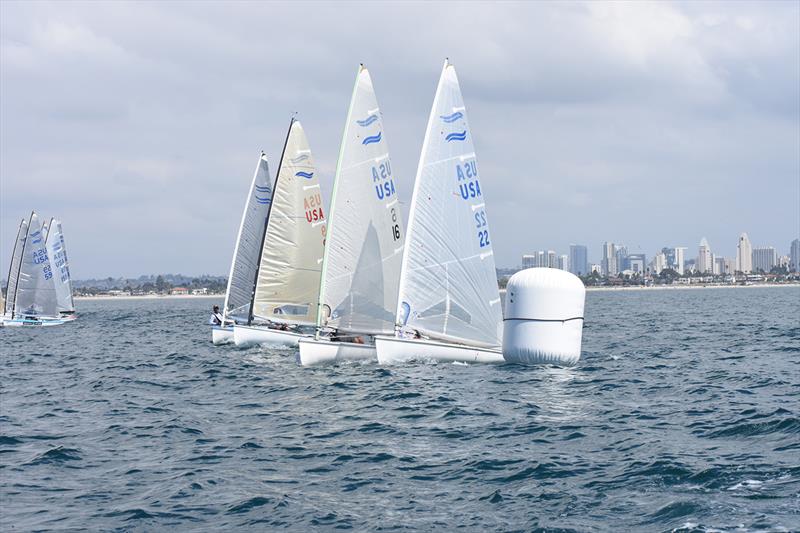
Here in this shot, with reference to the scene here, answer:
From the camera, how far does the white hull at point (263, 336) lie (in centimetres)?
3431

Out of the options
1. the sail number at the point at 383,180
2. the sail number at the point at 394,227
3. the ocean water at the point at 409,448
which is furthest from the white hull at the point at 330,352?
the sail number at the point at 383,180

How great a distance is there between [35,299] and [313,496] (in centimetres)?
5639

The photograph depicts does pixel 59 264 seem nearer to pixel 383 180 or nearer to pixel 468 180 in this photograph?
pixel 383 180

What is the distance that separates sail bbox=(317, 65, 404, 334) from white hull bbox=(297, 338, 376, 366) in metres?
1.85

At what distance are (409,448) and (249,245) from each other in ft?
86.1

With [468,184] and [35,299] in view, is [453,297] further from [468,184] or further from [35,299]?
[35,299]

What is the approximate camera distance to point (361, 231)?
30062 mm

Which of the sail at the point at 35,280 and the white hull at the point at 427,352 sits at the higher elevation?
the sail at the point at 35,280

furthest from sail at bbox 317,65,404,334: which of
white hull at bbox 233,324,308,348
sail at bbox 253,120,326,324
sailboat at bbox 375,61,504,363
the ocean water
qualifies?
sail at bbox 253,120,326,324

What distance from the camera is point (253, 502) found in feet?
38.4

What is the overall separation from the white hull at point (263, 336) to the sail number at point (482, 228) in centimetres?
1021

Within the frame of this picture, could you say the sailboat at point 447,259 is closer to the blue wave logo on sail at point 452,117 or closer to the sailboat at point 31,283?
the blue wave logo on sail at point 452,117

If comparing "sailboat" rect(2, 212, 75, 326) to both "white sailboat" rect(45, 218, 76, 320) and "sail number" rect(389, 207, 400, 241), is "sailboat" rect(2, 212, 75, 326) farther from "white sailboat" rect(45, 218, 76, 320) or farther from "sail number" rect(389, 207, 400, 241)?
"sail number" rect(389, 207, 400, 241)

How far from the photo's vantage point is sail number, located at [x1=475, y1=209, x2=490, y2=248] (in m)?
27.1
